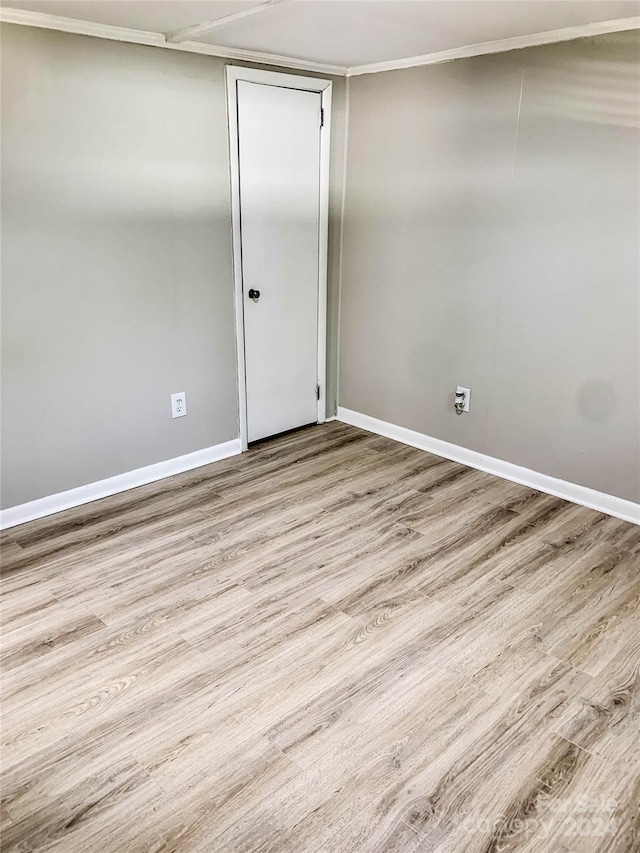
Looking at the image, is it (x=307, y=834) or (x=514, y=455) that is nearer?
(x=307, y=834)

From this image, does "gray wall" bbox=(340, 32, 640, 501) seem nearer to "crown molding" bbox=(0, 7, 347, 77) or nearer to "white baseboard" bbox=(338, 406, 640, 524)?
"white baseboard" bbox=(338, 406, 640, 524)

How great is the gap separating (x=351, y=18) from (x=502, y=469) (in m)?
2.30

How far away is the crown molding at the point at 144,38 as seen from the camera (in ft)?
8.13

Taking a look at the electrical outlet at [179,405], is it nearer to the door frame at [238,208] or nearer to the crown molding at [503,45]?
the door frame at [238,208]

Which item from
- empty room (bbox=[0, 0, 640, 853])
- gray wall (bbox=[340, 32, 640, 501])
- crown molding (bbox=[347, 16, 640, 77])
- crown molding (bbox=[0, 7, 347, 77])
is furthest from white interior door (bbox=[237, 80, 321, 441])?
crown molding (bbox=[347, 16, 640, 77])

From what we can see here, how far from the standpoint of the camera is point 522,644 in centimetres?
223

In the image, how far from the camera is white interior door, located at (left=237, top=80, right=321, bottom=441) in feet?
11.2

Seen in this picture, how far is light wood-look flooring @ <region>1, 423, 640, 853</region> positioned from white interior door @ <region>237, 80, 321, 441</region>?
88cm

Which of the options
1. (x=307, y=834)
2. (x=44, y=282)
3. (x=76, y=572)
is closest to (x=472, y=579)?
(x=307, y=834)

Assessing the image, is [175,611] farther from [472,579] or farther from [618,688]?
[618,688]

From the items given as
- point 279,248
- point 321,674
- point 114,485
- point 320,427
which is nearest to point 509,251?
point 279,248

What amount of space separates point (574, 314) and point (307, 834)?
8.06 feet

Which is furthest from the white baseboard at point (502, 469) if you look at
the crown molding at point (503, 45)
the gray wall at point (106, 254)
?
the crown molding at point (503, 45)

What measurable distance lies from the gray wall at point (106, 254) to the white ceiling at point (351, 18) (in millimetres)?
242
